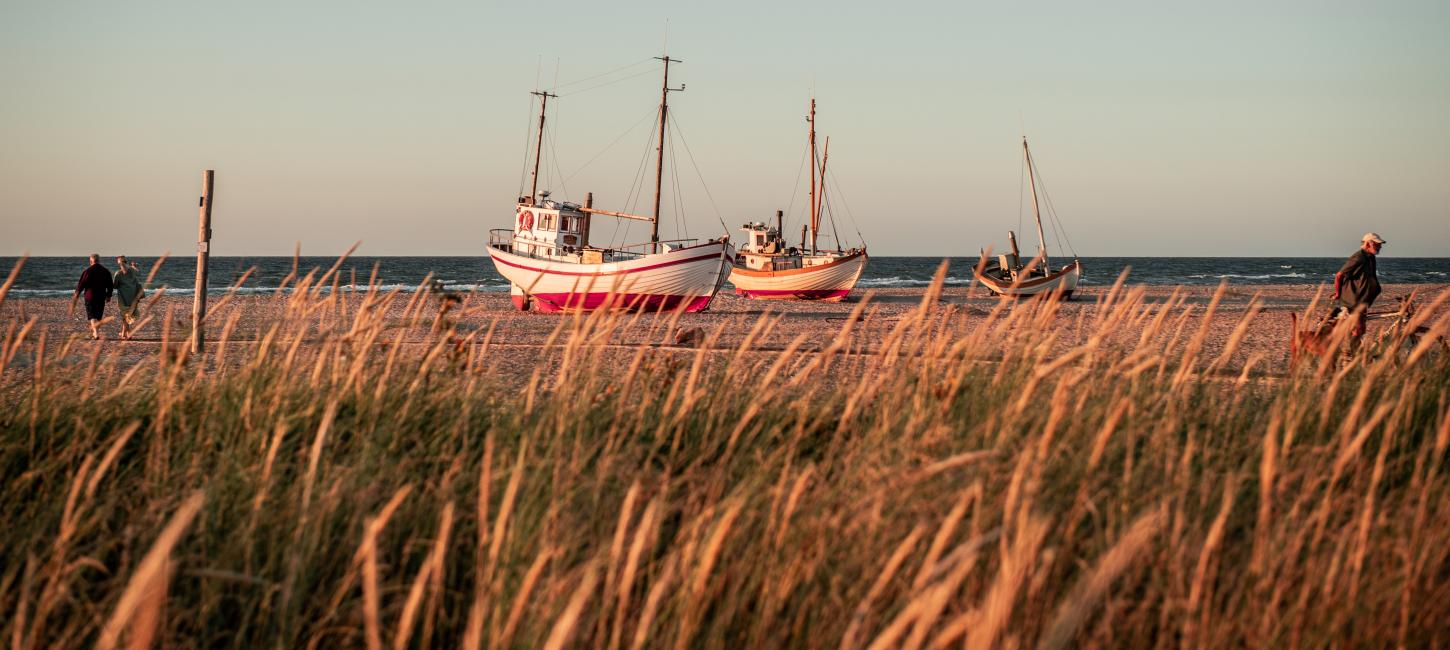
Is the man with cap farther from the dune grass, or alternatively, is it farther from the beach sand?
the dune grass

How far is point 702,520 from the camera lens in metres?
2.74

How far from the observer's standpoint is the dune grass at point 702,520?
2.50 metres

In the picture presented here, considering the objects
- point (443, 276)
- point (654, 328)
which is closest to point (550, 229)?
point (654, 328)

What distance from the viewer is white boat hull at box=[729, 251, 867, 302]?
1421 inches

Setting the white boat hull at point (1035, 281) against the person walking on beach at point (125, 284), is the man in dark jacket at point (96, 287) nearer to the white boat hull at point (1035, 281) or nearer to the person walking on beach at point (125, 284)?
the person walking on beach at point (125, 284)

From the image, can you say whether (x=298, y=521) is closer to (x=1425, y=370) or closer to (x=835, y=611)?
(x=835, y=611)

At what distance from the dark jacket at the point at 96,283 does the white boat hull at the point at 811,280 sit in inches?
963

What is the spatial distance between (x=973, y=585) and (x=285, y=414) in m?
2.77

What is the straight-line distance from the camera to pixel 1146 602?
8.92 feet

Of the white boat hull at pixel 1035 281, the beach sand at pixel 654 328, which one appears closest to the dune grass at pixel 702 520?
the beach sand at pixel 654 328

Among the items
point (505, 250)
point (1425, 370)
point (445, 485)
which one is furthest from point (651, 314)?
point (445, 485)

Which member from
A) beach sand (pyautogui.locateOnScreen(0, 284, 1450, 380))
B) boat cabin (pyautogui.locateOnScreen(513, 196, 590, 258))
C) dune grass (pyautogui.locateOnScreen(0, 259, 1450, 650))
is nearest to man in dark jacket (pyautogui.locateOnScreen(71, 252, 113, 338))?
beach sand (pyautogui.locateOnScreen(0, 284, 1450, 380))

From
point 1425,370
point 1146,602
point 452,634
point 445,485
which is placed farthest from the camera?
point 1425,370

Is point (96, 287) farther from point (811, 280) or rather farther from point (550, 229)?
point (811, 280)
